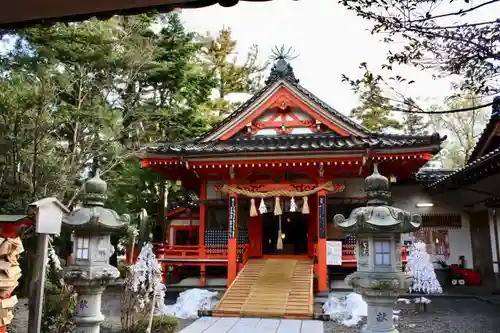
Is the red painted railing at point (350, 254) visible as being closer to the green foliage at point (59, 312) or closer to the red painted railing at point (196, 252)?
the red painted railing at point (196, 252)

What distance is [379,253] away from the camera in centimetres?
643

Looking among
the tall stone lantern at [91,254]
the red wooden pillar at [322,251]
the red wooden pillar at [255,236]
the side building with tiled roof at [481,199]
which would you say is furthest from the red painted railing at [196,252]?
the tall stone lantern at [91,254]

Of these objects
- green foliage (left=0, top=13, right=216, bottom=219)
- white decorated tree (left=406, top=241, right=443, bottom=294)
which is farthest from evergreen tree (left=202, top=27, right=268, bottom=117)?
white decorated tree (left=406, top=241, right=443, bottom=294)

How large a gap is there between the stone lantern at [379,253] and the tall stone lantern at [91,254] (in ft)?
12.2

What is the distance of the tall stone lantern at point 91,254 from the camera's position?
6.27 metres

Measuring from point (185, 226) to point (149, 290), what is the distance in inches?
289

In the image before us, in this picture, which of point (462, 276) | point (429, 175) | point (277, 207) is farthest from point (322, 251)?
point (429, 175)

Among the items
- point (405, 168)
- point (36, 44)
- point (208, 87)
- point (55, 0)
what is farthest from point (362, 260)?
point (208, 87)

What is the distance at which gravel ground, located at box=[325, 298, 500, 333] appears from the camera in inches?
344

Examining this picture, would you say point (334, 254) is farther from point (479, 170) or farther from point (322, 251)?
point (479, 170)

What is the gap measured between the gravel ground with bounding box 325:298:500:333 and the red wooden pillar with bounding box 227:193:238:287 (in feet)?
13.0

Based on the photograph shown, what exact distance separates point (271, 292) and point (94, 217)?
21.3ft

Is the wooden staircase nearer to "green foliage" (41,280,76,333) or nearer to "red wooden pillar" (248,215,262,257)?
"red wooden pillar" (248,215,262,257)

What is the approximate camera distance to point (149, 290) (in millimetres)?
8344
